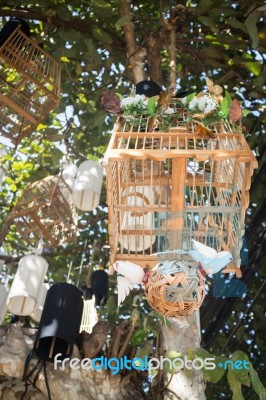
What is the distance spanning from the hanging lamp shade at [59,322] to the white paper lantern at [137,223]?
1.46 ft

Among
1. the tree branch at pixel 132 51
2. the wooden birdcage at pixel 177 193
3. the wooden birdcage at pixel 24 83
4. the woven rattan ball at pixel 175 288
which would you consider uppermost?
the tree branch at pixel 132 51

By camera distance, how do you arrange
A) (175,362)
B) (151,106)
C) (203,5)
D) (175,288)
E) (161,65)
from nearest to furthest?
(175,288)
(151,106)
(175,362)
(203,5)
(161,65)

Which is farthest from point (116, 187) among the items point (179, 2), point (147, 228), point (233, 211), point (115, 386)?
point (179, 2)

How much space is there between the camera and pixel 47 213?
3.46 m

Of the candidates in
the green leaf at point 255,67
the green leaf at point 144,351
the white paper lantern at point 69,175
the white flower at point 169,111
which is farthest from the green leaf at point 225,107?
the white paper lantern at point 69,175

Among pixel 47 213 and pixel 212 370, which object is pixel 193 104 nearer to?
pixel 212 370

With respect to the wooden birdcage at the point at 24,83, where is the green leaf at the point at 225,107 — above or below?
below

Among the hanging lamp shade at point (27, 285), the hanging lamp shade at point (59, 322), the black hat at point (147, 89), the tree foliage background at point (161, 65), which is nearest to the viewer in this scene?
the hanging lamp shade at point (59, 322)

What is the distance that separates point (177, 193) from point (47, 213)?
5.74 feet

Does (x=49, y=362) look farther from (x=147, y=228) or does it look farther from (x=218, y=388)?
(x=218, y=388)

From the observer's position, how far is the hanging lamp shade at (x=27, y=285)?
2.83 meters

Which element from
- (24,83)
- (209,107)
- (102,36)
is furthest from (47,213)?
(209,107)

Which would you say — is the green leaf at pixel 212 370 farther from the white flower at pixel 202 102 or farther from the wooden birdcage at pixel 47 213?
the wooden birdcage at pixel 47 213

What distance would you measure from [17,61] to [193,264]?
5.19ft
